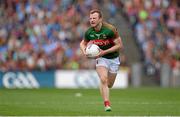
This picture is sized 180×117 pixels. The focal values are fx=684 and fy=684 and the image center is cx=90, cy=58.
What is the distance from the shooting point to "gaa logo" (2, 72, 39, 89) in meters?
32.9

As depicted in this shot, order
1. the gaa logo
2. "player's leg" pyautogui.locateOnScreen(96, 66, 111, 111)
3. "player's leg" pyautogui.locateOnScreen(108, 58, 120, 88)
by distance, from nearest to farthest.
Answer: "player's leg" pyautogui.locateOnScreen(96, 66, 111, 111)
"player's leg" pyautogui.locateOnScreen(108, 58, 120, 88)
the gaa logo

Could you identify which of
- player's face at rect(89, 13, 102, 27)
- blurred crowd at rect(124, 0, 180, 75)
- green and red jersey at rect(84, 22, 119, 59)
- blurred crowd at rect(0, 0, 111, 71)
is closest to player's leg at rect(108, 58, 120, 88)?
green and red jersey at rect(84, 22, 119, 59)

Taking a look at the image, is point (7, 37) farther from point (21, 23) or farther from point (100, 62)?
point (100, 62)

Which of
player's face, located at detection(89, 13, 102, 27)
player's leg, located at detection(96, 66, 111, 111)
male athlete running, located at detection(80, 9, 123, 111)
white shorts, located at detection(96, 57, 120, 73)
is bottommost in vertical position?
player's leg, located at detection(96, 66, 111, 111)

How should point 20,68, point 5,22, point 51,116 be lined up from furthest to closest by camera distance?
point 5,22
point 20,68
point 51,116

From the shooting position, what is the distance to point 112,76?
17.6m

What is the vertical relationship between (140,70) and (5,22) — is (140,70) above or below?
below

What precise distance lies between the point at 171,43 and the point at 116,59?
19086 mm

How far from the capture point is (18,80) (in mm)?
33062

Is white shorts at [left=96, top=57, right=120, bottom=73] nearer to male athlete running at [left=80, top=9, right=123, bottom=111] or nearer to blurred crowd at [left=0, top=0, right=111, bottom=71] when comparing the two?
male athlete running at [left=80, top=9, right=123, bottom=111]

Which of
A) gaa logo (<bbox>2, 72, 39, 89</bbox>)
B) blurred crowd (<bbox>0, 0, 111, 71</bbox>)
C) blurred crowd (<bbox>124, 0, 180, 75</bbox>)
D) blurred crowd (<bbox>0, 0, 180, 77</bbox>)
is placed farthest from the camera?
blurred crowd (<bbox>124, 0, 180, 75</bbox>)

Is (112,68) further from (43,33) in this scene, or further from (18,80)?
(43,33)

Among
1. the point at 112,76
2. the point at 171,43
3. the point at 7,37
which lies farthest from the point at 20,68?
the point at 112,76

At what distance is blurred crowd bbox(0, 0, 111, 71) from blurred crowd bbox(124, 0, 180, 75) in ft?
7.55
